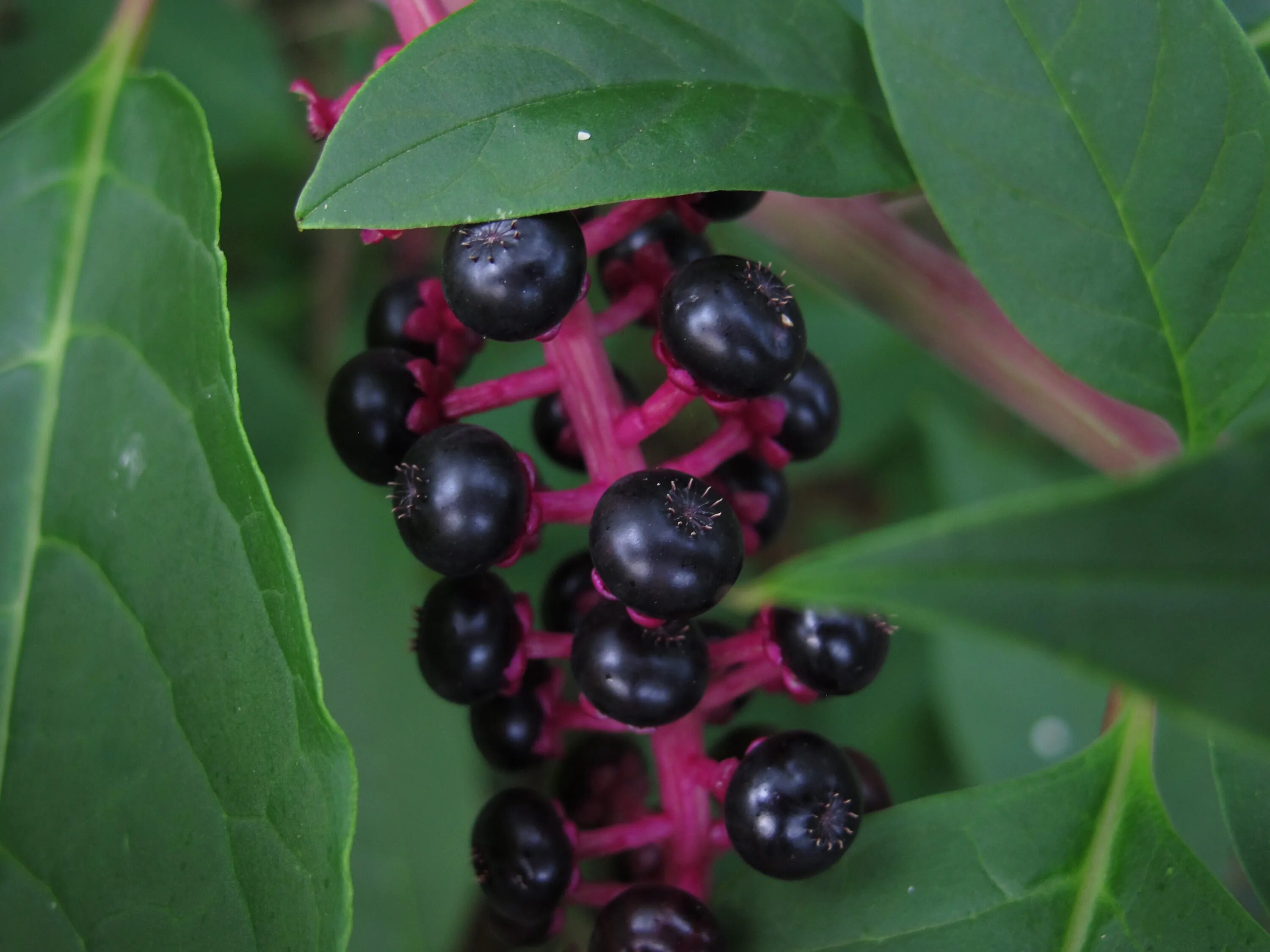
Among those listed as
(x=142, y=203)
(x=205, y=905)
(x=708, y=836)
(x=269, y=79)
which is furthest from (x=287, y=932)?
(x=269, y=79)

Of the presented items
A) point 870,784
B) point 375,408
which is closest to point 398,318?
point 375,408

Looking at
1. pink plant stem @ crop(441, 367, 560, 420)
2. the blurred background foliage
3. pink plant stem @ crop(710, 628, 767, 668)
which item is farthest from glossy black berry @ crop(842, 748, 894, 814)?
pink plant stem @ crop(441, 367, 560, 420)

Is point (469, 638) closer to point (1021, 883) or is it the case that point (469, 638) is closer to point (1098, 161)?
point (1021, 883)

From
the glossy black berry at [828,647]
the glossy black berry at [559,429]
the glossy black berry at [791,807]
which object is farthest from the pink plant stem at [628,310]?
the glossy black berry at [791,807]

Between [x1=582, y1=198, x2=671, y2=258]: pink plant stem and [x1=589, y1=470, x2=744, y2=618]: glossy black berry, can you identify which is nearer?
[x1=589, y1=470, x2=744, y2=618]: glossy black berry

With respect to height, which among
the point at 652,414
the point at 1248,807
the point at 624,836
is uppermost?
the point at 652,414

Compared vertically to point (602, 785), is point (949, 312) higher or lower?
higher

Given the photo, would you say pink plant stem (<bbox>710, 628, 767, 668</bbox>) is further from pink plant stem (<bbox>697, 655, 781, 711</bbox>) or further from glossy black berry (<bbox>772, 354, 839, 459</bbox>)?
glossy black berry (<bbox>772, 354, 839, 459</bbox>)
